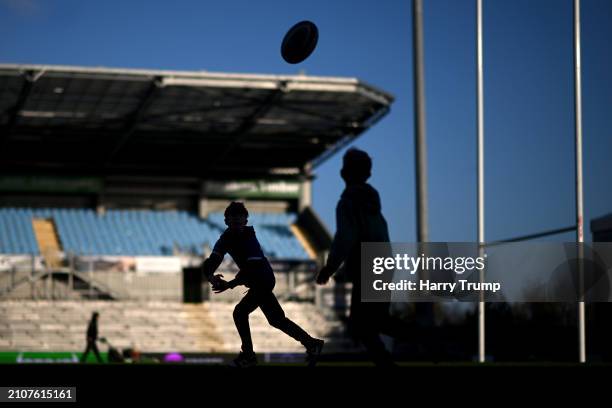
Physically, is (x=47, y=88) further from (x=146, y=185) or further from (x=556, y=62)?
(x=556, y=62)

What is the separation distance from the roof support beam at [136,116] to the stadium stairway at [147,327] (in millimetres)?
7457

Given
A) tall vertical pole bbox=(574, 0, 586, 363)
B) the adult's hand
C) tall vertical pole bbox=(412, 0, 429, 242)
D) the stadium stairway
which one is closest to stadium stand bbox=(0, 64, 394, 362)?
the stadium stairway

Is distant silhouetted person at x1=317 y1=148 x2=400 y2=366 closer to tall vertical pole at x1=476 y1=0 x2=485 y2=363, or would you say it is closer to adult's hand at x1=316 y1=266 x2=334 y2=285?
adult's hand at x1=316 y1=266 x2=334 y2=285

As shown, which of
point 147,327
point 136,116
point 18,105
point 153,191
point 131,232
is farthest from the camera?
point 153,191

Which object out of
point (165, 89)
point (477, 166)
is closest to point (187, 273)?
point (165, 89)

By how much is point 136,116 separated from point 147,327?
881cm

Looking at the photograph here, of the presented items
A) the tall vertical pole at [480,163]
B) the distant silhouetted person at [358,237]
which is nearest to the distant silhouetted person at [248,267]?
the distant silhouetted person at [358,237]

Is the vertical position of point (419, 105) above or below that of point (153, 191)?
below

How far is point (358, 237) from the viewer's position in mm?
6863

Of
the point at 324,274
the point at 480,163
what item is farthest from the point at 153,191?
the point at 324,274

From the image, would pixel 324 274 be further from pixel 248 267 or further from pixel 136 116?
pixel 136 116

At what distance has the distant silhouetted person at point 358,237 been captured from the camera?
270 inches

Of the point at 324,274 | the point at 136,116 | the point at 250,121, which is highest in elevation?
the point at 250,121

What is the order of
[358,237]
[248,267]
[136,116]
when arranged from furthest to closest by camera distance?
[136,116], [248,267], [358,237]
